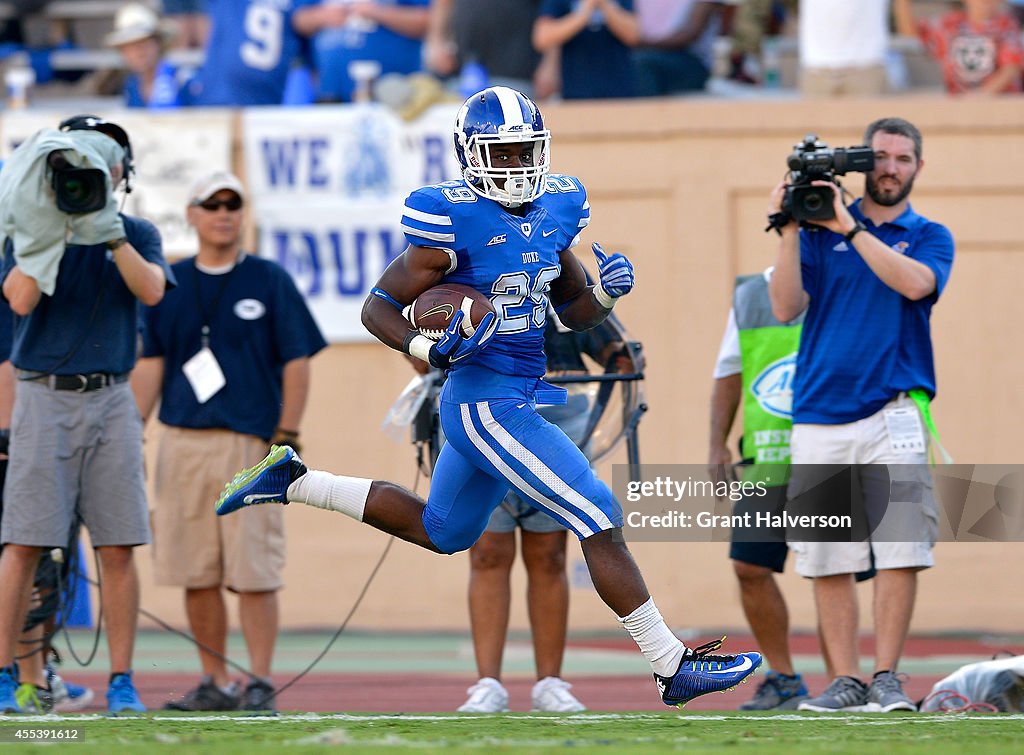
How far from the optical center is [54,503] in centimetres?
694

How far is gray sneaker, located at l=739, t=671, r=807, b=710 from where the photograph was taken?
731cm

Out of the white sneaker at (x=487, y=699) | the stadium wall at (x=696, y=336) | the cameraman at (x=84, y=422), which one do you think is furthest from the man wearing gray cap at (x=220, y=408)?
the stadium wall at (x=696, y=336)

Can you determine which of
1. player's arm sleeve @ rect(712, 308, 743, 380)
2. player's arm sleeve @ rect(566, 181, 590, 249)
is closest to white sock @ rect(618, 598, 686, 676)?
player's arm sleeve @ rect(566, 181, 590, 249)

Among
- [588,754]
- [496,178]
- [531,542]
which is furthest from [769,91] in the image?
[588,754]

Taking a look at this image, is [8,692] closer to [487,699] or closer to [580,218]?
[487,699]

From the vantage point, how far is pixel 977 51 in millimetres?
10719

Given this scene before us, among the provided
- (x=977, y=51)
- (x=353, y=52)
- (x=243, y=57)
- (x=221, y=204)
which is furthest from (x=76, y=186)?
(x=977, y=51)

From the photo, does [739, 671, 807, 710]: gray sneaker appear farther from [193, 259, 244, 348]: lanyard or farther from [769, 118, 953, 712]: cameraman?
[193, 259, 244, 348]: lanyard

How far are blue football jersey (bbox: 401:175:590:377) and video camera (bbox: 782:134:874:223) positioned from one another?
1.27 m

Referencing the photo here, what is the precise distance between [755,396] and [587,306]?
59.2 inches

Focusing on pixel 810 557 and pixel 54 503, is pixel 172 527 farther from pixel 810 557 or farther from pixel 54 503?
pixel 810 557

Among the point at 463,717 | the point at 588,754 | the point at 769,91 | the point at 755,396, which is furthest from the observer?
the point at 769,91

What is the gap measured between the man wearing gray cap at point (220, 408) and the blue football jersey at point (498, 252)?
7.09 ft

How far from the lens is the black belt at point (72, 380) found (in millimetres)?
7023
